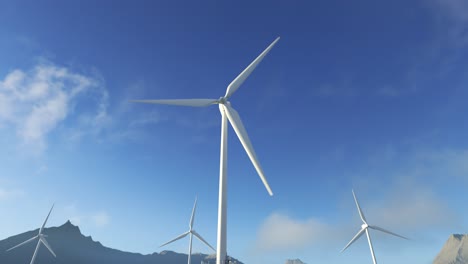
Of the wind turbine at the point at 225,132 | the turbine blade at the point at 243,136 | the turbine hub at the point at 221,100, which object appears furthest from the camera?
the turbine hub at the point at 221,100

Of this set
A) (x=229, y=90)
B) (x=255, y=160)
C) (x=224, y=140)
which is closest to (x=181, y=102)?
(x=229, y=90)

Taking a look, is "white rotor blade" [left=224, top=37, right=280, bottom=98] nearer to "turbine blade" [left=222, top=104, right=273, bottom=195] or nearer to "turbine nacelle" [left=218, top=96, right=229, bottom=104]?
"turbine nacelle" [left=218, top=96, right=229, bottom=104]

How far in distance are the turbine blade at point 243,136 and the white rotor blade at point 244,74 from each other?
4424 mm

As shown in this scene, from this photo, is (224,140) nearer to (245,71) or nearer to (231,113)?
(231,113)

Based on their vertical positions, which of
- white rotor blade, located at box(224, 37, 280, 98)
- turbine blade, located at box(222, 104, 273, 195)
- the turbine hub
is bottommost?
turbine blade, located at box(222, 104, 273, 195)

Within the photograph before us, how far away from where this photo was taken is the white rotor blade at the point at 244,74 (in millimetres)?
52906

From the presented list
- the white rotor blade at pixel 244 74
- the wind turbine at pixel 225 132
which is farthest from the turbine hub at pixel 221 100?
the white rotor blade at pixel 244 74

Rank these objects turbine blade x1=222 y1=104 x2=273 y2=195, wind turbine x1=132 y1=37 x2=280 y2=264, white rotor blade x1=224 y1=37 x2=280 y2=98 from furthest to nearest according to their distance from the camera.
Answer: white rotor blade x1=224 y1=37 x2=280 y2=98 → turbine blade x1=222 y1=104 x2=273 y2=195 → wind turbine x1=132 y1=37 x2=280 y2=264

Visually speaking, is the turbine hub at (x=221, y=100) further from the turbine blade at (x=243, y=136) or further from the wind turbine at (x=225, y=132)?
the turbine blade at (x=243, y=136)

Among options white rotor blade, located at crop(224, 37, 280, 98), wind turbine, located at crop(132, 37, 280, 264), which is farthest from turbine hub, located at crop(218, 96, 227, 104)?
white rotor blade, located at crop(224, 37, 280, 98)

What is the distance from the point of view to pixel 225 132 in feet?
148

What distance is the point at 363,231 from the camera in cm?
11006

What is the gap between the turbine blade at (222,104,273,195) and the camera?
42.2 meters

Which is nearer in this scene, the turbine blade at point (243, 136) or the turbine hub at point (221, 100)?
the turbine blade at point (243, 136)
